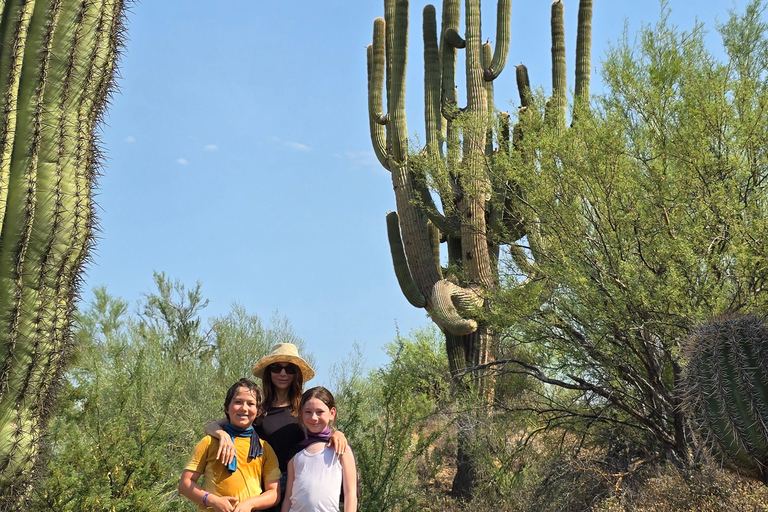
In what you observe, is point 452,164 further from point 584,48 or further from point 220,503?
point 220,503

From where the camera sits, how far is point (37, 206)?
3.95 m

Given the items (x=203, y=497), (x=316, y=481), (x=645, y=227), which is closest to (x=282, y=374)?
(x=316, y=481)

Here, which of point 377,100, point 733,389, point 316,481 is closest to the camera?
point 316,481

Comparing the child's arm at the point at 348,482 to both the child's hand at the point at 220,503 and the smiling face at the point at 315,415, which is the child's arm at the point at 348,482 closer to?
the smiling face at the point at 315,415

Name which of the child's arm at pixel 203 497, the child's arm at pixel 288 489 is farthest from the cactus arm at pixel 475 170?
the child's arm at pixel 203 497

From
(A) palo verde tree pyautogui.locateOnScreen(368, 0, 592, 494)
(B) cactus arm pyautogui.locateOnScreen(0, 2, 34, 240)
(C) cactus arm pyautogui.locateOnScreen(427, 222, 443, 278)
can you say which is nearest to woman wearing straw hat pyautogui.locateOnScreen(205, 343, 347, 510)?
(B) cactus arm pyautogui.locateOnScreen(0, 2, 34, 240)

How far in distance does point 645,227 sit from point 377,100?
6.23 m

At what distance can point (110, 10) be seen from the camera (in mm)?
4445

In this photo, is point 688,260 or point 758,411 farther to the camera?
point 688,260

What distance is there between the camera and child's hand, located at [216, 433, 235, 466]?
3639 millimetres

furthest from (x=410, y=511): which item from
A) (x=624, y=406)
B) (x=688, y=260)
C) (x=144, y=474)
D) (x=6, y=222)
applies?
(x=6, y=222)

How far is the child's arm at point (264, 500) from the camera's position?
141 inches

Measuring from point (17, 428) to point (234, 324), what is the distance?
29.3 feet

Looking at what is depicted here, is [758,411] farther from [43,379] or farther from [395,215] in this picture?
[395,215]
